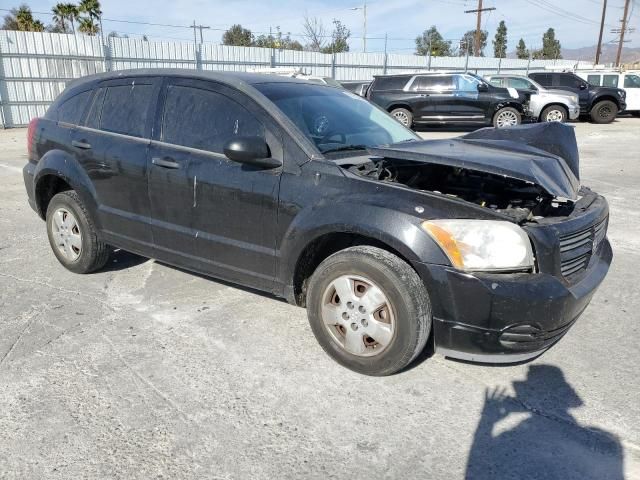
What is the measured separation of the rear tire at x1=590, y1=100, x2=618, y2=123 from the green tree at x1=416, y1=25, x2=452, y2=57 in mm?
29884

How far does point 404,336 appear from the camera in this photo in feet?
9.34

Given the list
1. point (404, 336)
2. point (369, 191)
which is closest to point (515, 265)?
point (404, 336)

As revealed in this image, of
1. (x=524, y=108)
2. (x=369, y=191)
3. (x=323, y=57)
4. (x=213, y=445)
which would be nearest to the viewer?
(x=213, y=445)

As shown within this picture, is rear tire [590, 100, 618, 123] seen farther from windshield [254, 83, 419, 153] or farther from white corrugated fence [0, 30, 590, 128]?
windshield [254, 83, 419, 153]

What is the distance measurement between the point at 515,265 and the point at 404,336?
67 centimetres

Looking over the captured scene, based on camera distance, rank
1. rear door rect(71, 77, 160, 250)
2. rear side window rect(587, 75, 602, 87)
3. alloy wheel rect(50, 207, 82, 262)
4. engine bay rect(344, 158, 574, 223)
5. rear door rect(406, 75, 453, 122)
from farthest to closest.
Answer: rear side window rect(587, 75, 602, 87)
rear door rect(406, 75, 453, 122)
alloy wheel rect(50, 207, 82, 262)
rear door rect(71, 77, 160, 250)
engine bay rect(344, 158, 574, 223)

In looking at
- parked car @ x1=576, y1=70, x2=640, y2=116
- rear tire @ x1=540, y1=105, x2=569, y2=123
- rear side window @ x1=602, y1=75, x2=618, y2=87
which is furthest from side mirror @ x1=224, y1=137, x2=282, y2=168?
rear side window @ x1=602, y1=75, x2=618, y2=87

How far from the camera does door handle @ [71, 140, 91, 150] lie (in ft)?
14.0

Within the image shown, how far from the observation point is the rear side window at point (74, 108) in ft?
14.7

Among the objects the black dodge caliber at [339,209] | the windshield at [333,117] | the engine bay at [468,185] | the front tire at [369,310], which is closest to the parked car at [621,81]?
the windshield at [333,117]

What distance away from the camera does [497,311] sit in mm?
2658

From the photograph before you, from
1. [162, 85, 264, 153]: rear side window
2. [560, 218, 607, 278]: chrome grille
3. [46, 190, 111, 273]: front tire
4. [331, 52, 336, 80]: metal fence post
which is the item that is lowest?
[46, 190, 111, 273]: front tire

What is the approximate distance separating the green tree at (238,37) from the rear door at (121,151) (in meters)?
48.3

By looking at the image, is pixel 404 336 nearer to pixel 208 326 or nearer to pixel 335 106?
pixel 208 326
